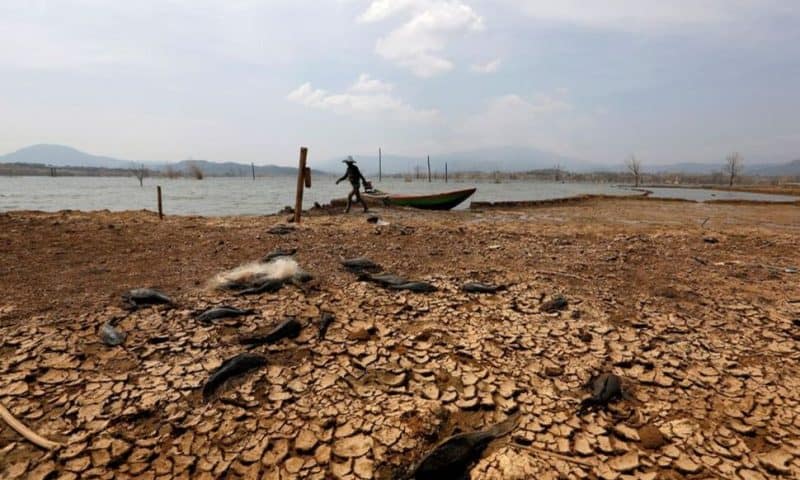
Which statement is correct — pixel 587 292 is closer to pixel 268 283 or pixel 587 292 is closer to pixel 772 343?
pixel 772 343

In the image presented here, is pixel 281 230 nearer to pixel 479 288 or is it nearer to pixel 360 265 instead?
pixel 360 265

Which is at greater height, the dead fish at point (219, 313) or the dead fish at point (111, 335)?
the dead fish at point (219, 313)

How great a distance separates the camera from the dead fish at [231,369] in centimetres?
344

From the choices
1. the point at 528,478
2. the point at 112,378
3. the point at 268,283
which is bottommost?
the point at 528,478

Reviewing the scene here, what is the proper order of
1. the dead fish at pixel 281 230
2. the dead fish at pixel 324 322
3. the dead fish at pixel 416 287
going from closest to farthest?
the dead fish at pixel 324 322, the dead fish at pixel 416 287, the dead fish at pixel 281 230

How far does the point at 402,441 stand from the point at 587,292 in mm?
4018

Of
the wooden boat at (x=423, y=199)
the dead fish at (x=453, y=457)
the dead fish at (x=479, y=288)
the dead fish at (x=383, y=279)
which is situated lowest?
the dead fish at (x=453, y=457)

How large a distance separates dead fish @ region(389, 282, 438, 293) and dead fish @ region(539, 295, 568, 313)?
1516mm

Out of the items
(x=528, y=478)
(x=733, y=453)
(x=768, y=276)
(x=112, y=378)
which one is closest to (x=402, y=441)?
(x=528, y=478)

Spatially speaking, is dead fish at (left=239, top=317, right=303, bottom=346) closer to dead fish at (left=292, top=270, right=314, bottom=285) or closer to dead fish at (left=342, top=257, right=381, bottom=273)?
dead fish at (left=292, top=270, right=314, bottom=285)

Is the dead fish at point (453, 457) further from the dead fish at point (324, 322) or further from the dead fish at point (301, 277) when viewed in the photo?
the dead fish at point (301, 277)

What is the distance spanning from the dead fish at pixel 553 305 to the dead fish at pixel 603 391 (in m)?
1.52

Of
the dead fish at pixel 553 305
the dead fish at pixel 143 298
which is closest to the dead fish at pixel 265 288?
the dead fish at pixel 143 298

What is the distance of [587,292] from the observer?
5797 millimetres
